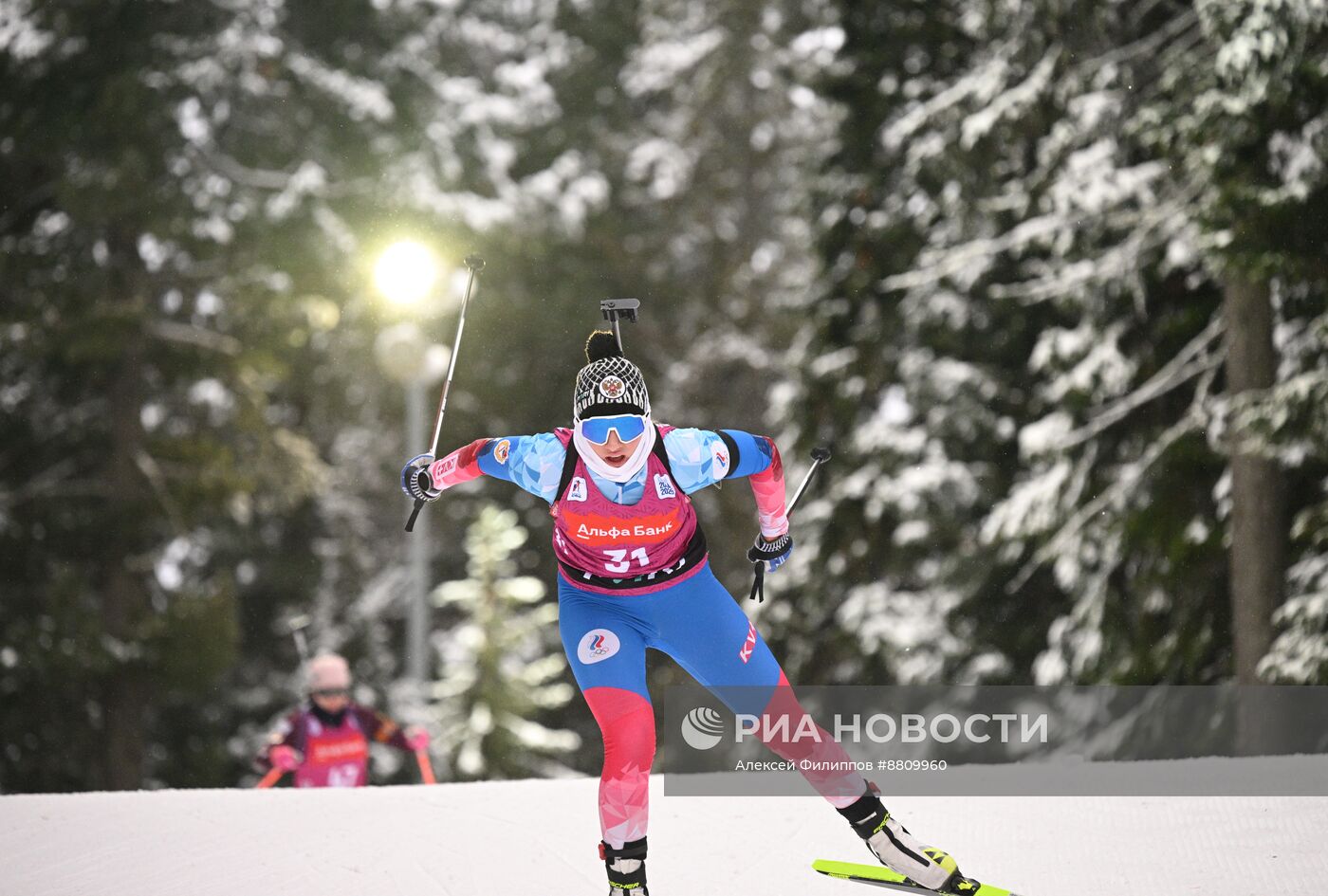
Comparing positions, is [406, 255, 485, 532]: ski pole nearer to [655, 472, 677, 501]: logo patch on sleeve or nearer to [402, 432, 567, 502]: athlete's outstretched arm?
[402, 432, 567, 502]: athlete's outstretched arm

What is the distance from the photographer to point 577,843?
22.4 feet

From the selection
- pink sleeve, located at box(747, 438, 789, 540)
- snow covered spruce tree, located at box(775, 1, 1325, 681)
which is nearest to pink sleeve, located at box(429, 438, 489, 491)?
pink sleeve, located at box(747, 438, 789, 540)

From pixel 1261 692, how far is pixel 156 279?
1542cm

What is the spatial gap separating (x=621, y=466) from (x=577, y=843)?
7.20 feet

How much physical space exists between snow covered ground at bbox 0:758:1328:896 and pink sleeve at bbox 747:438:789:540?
1390 mm

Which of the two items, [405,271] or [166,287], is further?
[166,287]

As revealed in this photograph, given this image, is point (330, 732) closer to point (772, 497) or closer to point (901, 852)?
point (772, 497)

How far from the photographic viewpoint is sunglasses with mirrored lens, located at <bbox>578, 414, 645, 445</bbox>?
543 centimetres

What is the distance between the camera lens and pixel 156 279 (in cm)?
2061

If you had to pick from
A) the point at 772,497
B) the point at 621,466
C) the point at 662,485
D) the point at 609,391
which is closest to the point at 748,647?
the point at 772,497

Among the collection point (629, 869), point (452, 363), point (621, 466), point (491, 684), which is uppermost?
point (491, 684)

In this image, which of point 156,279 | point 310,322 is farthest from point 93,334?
point 310,322

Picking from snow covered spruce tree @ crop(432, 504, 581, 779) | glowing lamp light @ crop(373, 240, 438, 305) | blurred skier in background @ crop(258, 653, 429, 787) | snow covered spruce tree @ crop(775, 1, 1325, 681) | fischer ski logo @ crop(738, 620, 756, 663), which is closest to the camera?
fischer ski logo @ crop(738, 620, 756, 663)

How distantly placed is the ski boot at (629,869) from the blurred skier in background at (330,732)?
5.89m
